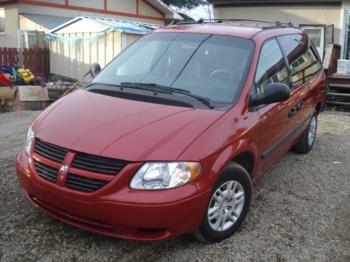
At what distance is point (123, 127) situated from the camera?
11.7 ft

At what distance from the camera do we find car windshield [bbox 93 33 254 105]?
13.8ft

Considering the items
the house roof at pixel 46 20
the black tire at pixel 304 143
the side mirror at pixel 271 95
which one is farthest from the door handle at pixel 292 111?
the house roof at pixel 46 20

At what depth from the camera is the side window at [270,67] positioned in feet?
14.6

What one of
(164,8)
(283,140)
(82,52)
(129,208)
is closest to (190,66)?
(283,140)

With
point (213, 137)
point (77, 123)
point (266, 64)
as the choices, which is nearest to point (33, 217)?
point (77, 123)

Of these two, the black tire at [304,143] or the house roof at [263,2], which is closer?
the black tire at [304,143]

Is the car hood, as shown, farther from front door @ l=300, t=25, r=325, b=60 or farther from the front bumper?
front door @ l=300, t=25, r=325, b=60

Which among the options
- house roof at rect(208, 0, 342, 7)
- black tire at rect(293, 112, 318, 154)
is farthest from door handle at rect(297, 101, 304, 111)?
house roof at rect(208, 0, 342, 7)

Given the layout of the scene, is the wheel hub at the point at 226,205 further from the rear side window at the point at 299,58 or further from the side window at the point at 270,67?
the rear side window at the point at 299,58

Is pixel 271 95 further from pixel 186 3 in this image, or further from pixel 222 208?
pixel 186 3

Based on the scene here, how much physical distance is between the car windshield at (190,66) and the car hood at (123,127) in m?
0.42

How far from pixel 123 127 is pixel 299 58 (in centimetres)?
310

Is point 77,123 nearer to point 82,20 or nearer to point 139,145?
point 139,145

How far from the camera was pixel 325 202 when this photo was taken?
4.89 meters
